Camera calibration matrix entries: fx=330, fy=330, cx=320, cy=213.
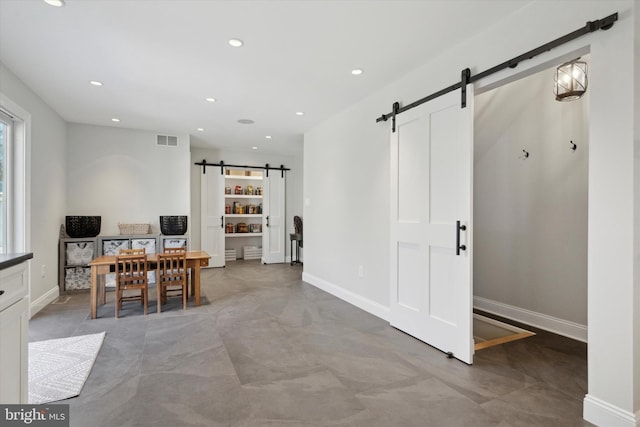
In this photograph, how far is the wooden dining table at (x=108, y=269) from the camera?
391 cm

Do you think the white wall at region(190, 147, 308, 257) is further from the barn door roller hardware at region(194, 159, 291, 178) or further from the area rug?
the area rug

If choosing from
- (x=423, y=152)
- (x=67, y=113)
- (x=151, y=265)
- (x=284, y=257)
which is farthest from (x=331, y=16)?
(x=284, y=257)

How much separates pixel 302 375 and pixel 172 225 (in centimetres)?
436

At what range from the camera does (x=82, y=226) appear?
528cm

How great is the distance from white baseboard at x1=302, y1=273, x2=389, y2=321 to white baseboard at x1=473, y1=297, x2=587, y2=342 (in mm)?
1397

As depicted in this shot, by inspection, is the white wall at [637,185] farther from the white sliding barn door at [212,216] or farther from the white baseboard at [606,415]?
the white sliding barn door at [212,216]

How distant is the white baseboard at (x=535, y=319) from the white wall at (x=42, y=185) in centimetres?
569

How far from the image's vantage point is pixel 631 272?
71.6 inches

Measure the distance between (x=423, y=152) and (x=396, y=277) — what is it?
136cm

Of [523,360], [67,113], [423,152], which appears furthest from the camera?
[67,113]

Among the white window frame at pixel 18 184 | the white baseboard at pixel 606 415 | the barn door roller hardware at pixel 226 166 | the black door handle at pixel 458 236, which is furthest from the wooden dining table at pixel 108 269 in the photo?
the white baseboard at pixel 606 415

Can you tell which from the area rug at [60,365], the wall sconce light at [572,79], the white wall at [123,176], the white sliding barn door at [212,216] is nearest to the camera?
the area rug at [60,365]

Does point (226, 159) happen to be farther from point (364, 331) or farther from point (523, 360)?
point (523, 360)

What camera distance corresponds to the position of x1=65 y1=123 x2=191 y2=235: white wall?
5.62m
